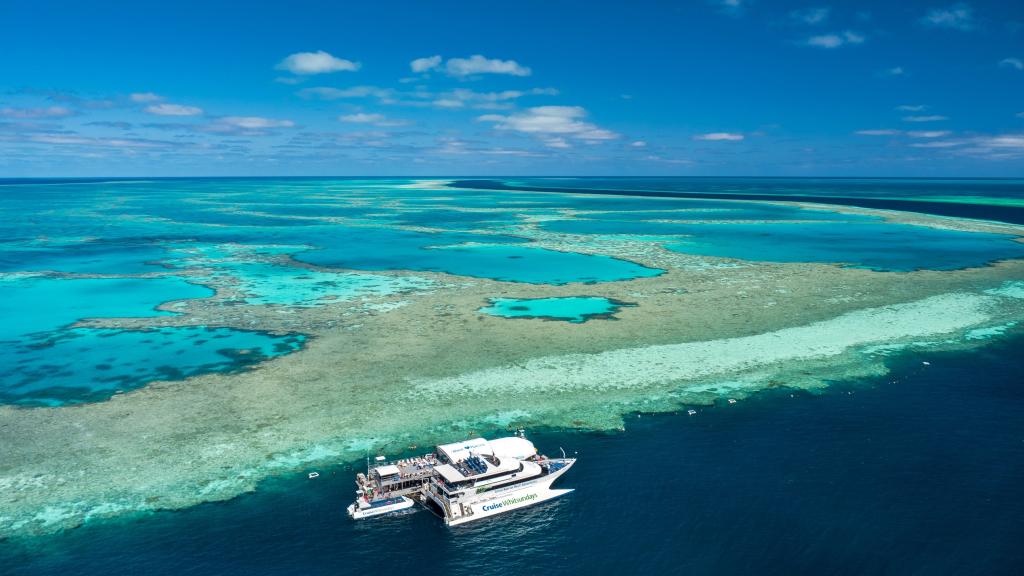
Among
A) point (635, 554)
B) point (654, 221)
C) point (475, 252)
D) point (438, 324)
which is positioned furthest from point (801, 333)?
point (654, 221)

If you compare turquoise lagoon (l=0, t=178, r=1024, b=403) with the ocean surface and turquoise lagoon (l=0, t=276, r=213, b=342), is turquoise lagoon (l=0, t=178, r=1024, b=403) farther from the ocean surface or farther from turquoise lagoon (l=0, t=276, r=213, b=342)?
the ocean surface

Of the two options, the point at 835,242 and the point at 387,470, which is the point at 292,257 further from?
the point at 835,242

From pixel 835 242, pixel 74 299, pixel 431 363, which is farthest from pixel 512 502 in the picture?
pixel 835 242

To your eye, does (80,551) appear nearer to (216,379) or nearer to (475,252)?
(216,379)

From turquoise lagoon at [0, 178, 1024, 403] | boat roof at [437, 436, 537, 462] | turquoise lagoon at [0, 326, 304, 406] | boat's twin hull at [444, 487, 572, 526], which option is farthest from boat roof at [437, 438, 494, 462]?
turquoise lagoon at [0, 178, 1024, 403]

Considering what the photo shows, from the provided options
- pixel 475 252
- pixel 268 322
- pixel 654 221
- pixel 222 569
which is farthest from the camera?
pixel 654 221

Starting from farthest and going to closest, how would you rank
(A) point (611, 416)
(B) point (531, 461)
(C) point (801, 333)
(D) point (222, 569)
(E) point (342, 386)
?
(C) point (801, 333)
(E) point (342, 386)
(A) point (611, 416)
(B) point (531, 461)
(D) point (222, 569)
